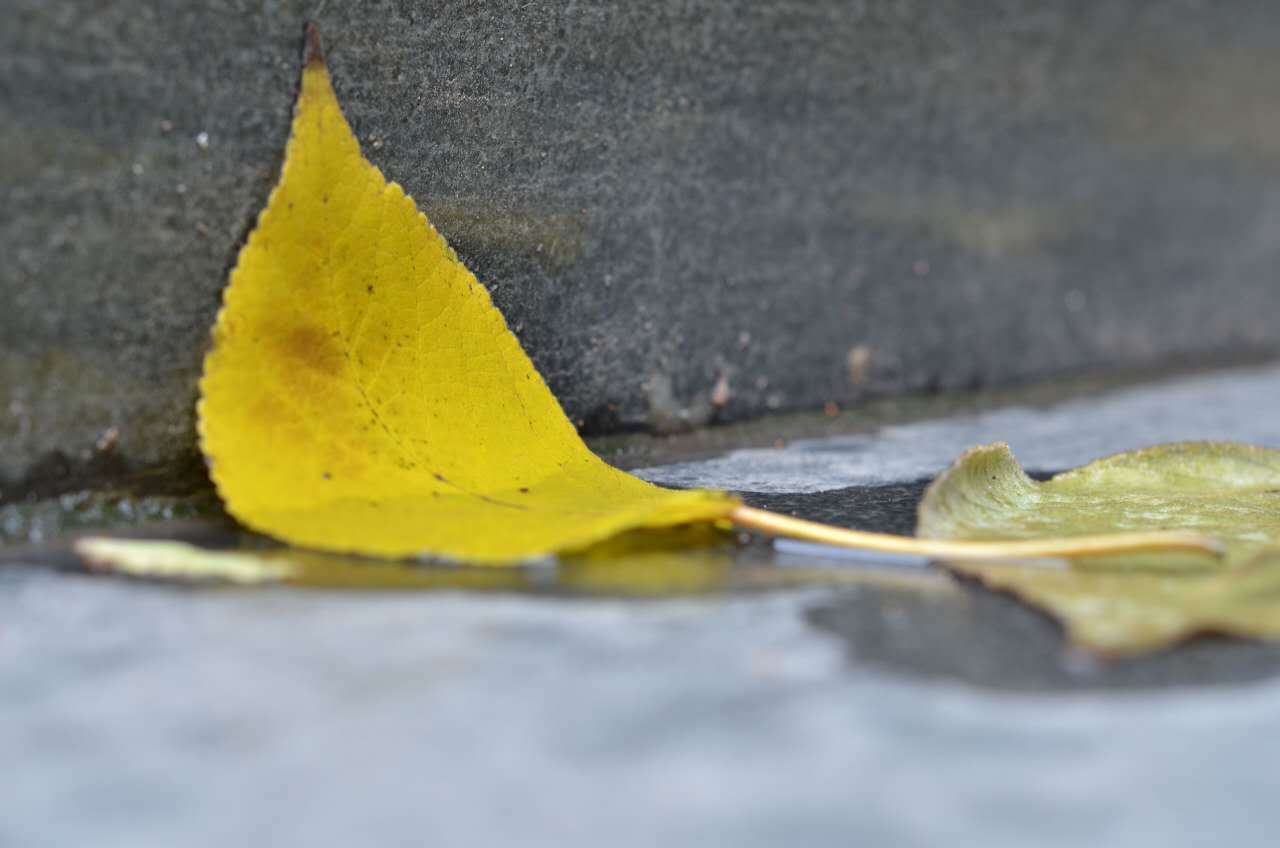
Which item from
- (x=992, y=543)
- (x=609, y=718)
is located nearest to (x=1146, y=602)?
(x=992, y=543)

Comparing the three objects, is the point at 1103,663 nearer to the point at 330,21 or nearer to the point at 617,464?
the point at 617,464

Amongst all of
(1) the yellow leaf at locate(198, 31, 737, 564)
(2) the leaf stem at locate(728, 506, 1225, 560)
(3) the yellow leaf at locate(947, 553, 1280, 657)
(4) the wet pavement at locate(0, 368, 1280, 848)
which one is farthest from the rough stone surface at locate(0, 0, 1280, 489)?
(3) the yellow leaf at locate(947, 553, 1280, 657)

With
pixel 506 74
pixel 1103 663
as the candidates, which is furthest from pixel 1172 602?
pixel 506 74

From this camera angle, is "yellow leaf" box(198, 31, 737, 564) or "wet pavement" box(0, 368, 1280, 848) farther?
"yellow leaf" box(198, 31, 737, 564)

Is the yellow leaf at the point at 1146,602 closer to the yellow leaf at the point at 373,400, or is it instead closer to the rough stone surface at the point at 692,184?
the yellow leaf at the point at 373,400

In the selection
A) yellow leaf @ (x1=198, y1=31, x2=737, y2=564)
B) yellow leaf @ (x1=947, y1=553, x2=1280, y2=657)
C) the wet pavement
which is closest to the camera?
the wet pavement

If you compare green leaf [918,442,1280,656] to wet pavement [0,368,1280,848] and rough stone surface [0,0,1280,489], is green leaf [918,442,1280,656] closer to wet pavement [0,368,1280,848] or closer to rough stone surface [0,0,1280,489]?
wet pavement [0,368,1280,848]

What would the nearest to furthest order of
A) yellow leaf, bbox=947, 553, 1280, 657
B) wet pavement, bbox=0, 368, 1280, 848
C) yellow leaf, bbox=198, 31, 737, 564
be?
wet pavement, bbox=0, 368, 1280, 848
yellow leaf, bbox=947, 553, 1280, 657
yellow leaf, bbox=198, 31, 737, 564
